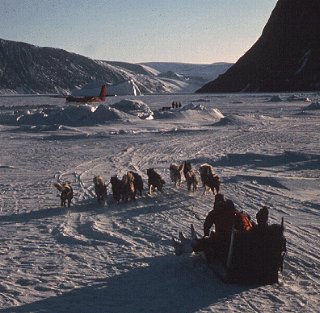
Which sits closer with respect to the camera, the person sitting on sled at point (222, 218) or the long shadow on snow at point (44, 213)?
the person sitting on sled at point (222, 218)

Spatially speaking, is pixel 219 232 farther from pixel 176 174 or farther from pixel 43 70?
pixel 43 70

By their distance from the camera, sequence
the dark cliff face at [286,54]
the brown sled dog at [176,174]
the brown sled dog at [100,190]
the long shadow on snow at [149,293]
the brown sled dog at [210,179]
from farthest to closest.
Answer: the dark cliff face at [286,54] → the brown sled dog at [176,174] → the brown sled dog at [210,179] → the brown sled dog at [100,190] → the long shadow on snow at [149,293]

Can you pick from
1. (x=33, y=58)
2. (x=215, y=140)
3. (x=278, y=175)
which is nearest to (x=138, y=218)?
(x=278, y=175)

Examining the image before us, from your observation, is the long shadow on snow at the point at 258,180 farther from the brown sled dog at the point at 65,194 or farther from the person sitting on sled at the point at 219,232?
the person sitting on sled at the point at 219,232

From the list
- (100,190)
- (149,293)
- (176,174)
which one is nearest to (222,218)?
(149,293)

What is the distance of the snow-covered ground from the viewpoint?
5.80m

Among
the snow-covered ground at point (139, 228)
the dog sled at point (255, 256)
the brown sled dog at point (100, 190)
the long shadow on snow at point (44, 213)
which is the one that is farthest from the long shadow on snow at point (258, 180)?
the dog sled at point (255, 256)

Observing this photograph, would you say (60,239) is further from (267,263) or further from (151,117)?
(151,117)

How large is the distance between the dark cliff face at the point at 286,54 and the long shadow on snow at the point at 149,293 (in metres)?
88.5

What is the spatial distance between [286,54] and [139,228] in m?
93.9

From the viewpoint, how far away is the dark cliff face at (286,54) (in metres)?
94.5

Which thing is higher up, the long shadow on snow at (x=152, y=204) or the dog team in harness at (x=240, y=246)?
the dog team in harness at (x=240, y=246)

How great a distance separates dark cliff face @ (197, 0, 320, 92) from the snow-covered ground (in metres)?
75.9

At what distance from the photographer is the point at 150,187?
38.1 feet
